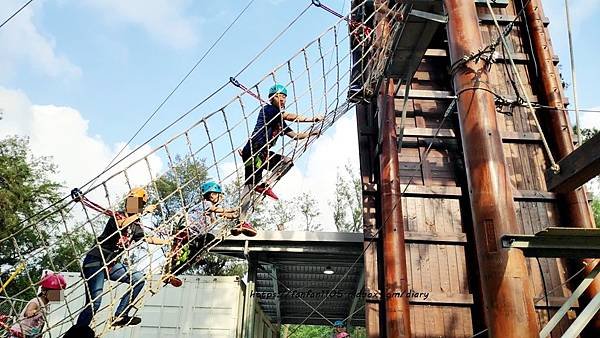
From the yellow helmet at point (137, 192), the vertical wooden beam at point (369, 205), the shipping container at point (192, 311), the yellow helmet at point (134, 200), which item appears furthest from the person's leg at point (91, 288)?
the vertical wooden beam at point (369, 205)

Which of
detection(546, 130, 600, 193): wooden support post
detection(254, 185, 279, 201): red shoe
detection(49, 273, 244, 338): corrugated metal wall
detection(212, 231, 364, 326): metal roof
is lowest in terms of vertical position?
detection(546, 130, 600, 193): wooden support post

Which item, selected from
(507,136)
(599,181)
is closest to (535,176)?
(507,136)

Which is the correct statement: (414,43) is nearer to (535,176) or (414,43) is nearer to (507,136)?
(507,136)

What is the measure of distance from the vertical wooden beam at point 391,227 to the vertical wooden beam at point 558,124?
159 centimetres

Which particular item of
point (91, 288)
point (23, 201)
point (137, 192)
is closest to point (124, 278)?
point (91, 288)

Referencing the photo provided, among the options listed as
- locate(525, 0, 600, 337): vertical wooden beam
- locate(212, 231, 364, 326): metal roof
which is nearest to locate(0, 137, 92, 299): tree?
locate(212, 231, 364, 326): metal roof

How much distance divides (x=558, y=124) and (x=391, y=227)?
221 cm

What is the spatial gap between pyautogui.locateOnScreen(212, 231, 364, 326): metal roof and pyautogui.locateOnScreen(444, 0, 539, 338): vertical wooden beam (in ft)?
9.50

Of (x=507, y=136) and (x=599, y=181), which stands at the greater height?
(x=599, y=181)

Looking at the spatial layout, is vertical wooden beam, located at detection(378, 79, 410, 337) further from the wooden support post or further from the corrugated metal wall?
the corrugated metal wall

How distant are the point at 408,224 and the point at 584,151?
283cm

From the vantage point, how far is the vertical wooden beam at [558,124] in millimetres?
4086

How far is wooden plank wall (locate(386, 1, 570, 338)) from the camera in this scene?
4441 millimetres

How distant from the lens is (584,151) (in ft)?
6.92
